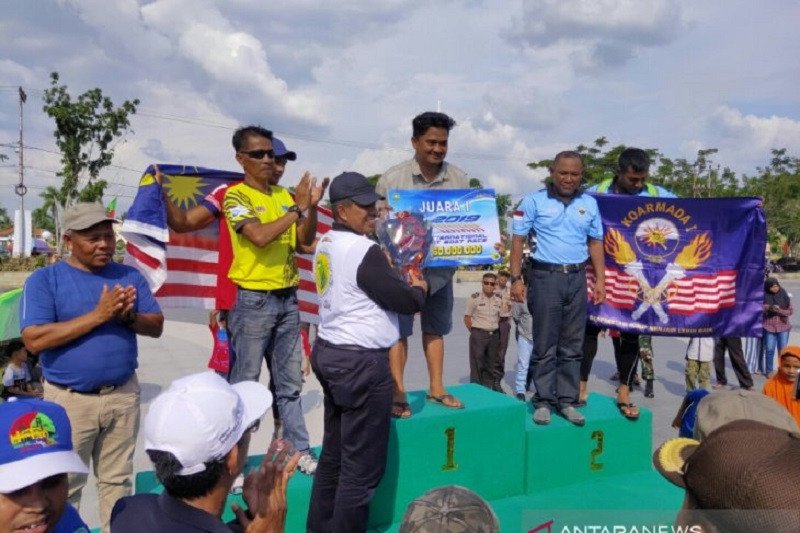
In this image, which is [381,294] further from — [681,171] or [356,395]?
[681,171]

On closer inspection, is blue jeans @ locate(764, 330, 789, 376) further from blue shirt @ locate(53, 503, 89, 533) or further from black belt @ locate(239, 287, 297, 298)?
blue shirt @ locate(53, 503, 89, 533)

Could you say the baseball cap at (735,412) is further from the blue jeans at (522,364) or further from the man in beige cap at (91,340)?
the blue jeans at (522,364)

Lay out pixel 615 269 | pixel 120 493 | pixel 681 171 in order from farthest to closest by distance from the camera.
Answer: pixel 681 171 < pixel 615 269 < pixel 120 493

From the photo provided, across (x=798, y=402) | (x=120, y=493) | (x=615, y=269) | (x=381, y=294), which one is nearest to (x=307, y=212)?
(x=381, y=294)

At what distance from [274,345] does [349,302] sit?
34.0 inches

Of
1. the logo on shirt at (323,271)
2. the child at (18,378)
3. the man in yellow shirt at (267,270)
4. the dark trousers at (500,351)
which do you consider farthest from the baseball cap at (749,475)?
the dark trousers at (500,351)

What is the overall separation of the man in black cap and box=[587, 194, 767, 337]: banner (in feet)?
8.32

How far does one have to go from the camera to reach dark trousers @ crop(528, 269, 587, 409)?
4281 millimetres

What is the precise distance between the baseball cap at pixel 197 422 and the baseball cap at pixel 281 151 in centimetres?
227

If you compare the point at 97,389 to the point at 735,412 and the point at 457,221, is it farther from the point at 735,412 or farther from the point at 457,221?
the point at 735,412

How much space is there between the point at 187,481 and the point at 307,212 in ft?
7.27

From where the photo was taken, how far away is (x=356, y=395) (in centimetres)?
301

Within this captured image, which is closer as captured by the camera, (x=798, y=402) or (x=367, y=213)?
(x=367, y=213)

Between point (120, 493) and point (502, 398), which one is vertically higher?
point (502, 398)
